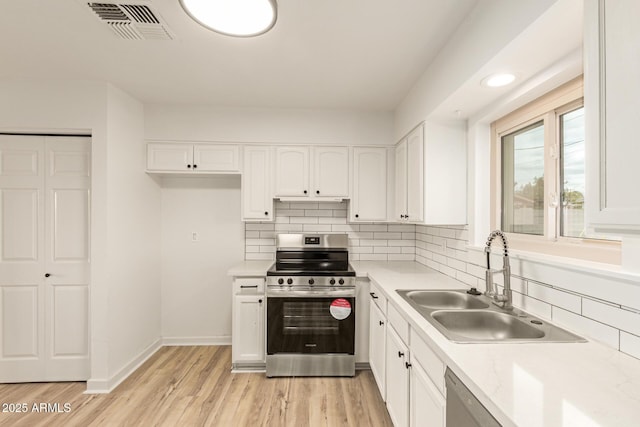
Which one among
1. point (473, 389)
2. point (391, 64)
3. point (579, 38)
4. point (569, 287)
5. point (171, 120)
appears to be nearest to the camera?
point (473, 389)

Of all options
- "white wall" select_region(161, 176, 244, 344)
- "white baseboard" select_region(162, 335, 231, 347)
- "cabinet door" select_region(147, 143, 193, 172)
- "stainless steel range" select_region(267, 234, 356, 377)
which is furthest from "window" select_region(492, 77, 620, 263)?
"white baseboard" select_region(162, 335, 231, 347)

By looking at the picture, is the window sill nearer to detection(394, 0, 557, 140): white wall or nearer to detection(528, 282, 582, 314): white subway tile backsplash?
detection(528, 282, 582, 314): white subway tile backsplash

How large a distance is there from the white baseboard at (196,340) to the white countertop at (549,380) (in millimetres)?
2668

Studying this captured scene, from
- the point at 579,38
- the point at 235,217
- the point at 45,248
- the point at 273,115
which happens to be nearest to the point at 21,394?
the point at 45,248

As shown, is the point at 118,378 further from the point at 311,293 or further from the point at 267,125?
the point at 267,125

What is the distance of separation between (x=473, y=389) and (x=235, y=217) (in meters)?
2.87

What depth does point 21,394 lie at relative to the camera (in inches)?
94.3

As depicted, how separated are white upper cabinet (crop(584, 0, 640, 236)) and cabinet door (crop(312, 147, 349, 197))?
7.45ft

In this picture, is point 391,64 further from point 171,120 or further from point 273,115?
point 171,120

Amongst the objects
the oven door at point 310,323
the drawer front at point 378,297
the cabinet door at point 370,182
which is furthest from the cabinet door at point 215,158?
the drawer front at point 378,297

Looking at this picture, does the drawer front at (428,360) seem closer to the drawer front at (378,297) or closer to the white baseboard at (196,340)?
the drawer front at (378,297)

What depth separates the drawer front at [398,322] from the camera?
165cm

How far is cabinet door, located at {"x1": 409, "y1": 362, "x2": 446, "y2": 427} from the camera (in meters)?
1.22

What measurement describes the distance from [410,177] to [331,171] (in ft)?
2.72
